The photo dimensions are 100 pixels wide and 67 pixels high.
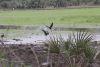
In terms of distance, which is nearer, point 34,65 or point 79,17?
point 34,65

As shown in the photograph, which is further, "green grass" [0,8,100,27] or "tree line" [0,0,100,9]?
"tree line" [0,0,100,9]

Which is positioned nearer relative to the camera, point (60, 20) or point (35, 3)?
point (60, 20)

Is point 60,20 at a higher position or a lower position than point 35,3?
higher

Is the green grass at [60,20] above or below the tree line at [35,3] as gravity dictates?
above

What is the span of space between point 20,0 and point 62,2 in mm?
14911

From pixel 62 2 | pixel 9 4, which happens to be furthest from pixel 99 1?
pixel 9 4

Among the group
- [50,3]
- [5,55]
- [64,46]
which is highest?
[64,46]

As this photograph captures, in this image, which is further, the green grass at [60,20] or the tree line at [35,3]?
the tree line at [35,3]

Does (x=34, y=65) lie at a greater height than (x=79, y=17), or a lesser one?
greater

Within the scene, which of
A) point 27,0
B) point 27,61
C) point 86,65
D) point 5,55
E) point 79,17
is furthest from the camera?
point 27,0

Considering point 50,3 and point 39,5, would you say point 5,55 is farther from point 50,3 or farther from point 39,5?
point 50,3

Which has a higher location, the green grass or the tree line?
the green grass

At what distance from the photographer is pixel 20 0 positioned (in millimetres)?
61750

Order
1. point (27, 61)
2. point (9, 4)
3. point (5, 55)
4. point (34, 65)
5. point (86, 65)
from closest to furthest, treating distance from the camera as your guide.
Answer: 1. point (86, 65)
2. point (34, 65)
3. point (27, 61)
4. point (5, 55)
5. point (9, 4)
